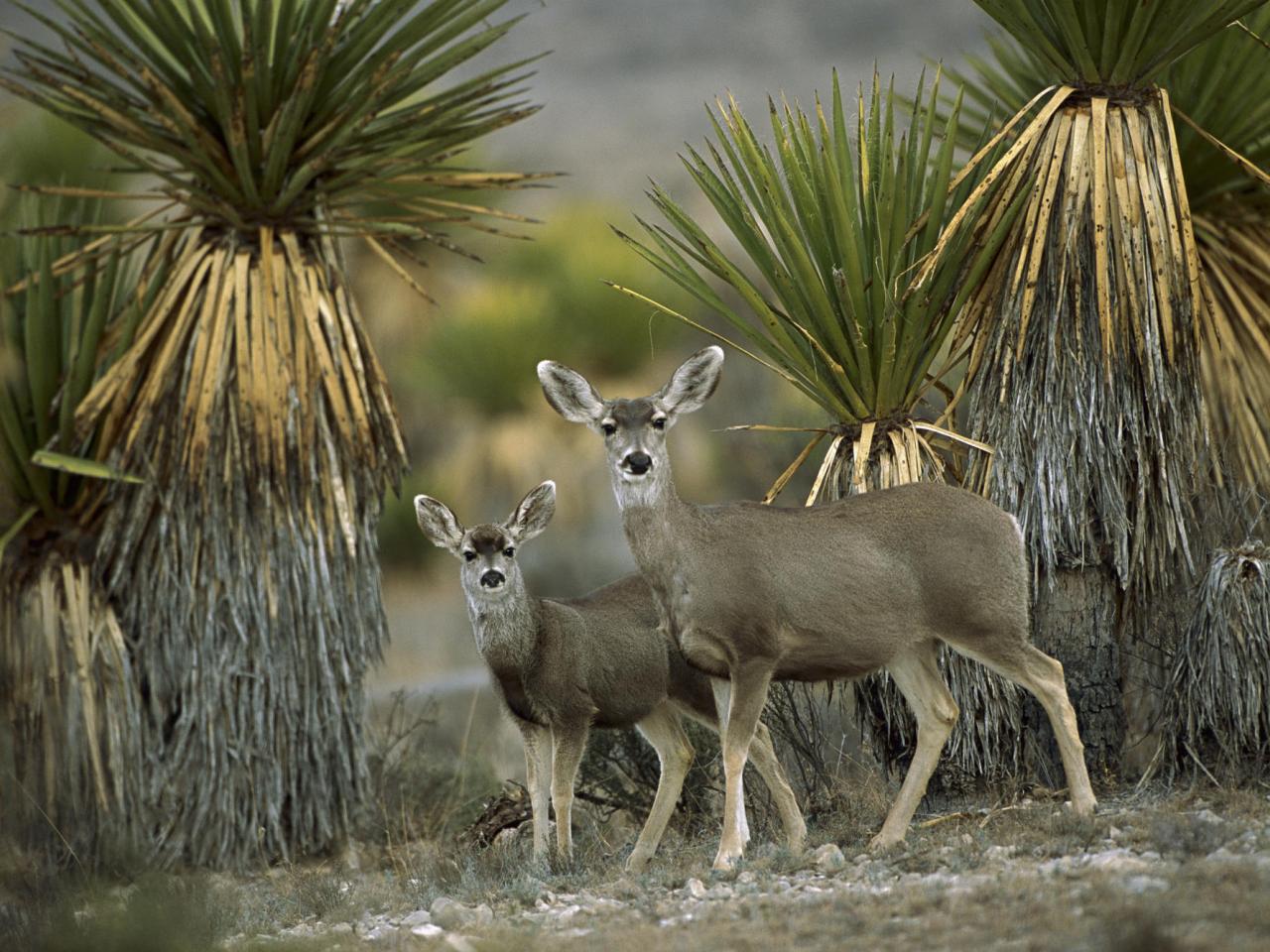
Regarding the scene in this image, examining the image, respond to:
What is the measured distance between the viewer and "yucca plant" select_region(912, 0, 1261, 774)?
8242 millimetres

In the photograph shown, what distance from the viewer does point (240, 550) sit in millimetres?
10242

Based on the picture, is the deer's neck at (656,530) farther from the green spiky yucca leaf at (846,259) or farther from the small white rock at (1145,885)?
the small white rock at (1145,885)

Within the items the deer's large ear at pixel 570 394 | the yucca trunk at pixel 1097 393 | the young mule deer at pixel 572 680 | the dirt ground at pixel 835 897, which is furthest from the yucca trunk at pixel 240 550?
the yucca trunk at pixel 1097 393

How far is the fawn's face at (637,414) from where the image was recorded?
744 cm

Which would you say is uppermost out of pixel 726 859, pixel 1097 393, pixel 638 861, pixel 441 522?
pixel 1097 393

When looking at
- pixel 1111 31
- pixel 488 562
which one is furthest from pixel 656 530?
pixel 1111 31

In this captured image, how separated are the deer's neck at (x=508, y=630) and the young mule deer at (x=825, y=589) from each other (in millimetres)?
996

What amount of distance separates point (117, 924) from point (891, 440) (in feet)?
14.9

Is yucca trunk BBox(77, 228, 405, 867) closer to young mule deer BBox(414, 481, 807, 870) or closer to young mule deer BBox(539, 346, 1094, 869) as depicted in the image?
young mule deer BBox(414, 481, 807, 870)

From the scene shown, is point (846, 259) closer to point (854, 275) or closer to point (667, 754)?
point (854, 275)

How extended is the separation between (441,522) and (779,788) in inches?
91.7

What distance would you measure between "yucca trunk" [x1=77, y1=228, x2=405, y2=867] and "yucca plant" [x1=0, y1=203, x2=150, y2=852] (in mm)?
193

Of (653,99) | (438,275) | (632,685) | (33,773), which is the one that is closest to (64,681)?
(33,773)

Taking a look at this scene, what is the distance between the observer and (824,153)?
8.36 metres
